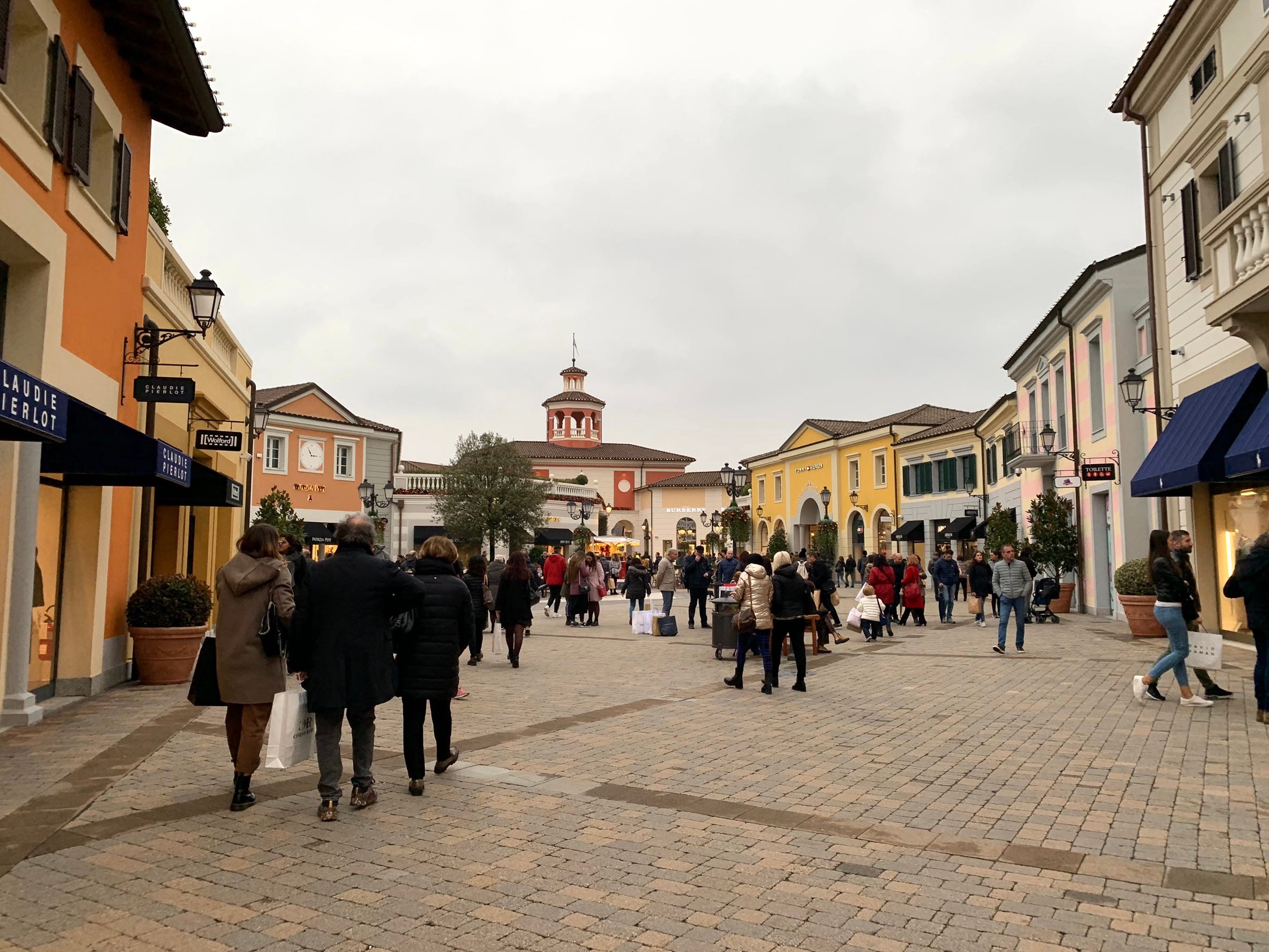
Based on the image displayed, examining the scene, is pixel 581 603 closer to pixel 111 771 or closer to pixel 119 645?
pixel 119 645

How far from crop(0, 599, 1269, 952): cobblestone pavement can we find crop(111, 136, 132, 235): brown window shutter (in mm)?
5226

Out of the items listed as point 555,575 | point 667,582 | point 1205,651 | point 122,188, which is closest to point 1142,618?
point 1205,651

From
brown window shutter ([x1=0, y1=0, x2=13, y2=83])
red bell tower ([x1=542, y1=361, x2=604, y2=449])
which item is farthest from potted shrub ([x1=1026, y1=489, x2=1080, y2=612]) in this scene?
red bell tower ([x1=542, y1=361, x2=604, y2=449])

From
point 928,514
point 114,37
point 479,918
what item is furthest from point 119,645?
point 928,514

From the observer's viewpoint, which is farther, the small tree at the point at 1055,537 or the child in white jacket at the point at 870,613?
the small tree at the point at 1055,537

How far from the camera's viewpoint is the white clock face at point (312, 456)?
3997 centimetres

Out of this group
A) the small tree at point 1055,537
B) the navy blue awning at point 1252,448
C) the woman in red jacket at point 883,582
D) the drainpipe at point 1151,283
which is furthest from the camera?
the small tree at point 1055,537

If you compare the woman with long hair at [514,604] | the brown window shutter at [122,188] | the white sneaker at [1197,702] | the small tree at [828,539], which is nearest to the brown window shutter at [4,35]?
the brown window shutter at [122,188]

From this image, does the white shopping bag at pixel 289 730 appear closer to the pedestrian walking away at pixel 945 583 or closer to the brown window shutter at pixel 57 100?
the brown window shutter at pixel 57 100

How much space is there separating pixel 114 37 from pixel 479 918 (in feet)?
34.8

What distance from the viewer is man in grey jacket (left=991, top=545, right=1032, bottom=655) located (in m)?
15.0

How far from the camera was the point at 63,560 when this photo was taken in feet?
32.8

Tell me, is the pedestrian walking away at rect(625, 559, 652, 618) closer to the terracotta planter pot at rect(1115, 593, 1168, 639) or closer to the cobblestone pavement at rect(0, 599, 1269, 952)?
Result: the terracotta planter pot at rect(1115, 593, 1168, 639)

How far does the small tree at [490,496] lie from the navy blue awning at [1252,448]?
31647mm
